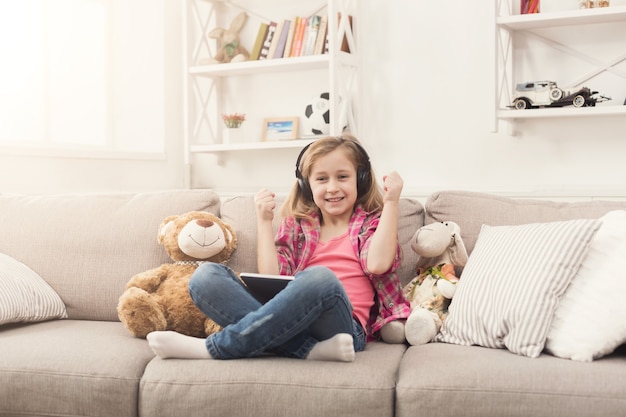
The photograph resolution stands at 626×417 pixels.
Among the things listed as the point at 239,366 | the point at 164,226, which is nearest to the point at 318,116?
the point at 164,226

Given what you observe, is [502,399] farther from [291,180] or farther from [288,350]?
[291,180]

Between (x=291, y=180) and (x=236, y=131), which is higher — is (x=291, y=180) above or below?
below

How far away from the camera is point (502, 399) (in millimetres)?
1519

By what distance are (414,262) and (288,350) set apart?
57 centimetres

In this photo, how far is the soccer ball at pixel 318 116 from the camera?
365cm

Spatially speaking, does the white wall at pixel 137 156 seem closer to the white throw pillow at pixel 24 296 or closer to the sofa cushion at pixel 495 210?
the white throw pillow at pixel 24 296

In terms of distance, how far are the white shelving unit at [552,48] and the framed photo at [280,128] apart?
1.06 meters

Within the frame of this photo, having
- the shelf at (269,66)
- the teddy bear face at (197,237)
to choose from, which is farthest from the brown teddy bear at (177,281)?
the shelf at (269,66)

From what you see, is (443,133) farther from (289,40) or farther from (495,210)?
(495,210)

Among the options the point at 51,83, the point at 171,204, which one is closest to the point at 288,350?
the point at 171,204

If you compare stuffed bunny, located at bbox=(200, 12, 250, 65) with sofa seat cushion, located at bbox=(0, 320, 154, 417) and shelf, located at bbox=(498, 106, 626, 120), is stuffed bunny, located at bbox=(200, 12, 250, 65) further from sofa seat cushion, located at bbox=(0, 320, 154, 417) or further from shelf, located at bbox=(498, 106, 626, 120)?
sofa seat cushion, located at bbox=(0, 320, 154, 417)

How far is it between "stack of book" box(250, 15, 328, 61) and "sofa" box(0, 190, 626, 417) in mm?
1577

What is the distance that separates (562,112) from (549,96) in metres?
0.10

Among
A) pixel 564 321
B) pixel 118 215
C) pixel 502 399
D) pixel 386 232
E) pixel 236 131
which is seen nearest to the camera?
pixel 502 399
